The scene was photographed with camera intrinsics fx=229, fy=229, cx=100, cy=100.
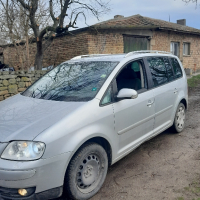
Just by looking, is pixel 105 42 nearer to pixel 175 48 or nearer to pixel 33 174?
pixel 175 48

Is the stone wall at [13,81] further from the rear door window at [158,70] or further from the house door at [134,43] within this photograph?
the house door at [134,43]

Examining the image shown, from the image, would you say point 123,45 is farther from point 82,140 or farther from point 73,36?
point 82,140

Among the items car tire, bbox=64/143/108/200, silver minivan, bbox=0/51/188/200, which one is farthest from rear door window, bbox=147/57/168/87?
car tire, bbox=64/143/108/200

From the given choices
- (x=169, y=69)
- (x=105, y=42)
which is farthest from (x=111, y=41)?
(x=169, y=69)

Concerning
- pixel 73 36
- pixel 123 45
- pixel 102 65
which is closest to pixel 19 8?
pixel 73 36

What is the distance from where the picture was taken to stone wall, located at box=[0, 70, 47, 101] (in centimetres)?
692

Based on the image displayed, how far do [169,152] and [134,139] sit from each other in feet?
3.32

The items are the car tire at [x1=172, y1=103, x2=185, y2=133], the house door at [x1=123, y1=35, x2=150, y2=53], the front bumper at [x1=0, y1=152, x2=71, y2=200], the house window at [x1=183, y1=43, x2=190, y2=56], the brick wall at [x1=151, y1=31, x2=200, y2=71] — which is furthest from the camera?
the house window at [x1=183, y1=43, x2=190, y2=56]

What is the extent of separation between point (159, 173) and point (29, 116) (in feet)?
6.69

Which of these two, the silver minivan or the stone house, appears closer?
the silver minivan

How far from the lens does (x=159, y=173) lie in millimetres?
3369

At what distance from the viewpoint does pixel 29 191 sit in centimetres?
228

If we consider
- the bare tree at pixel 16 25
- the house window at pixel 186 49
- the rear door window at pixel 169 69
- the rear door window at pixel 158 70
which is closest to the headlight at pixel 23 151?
the rear door window at pixel 158 70

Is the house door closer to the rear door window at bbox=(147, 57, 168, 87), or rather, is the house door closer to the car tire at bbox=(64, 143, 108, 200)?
the rear door window at bbox=(147, 57, 168, 87)
